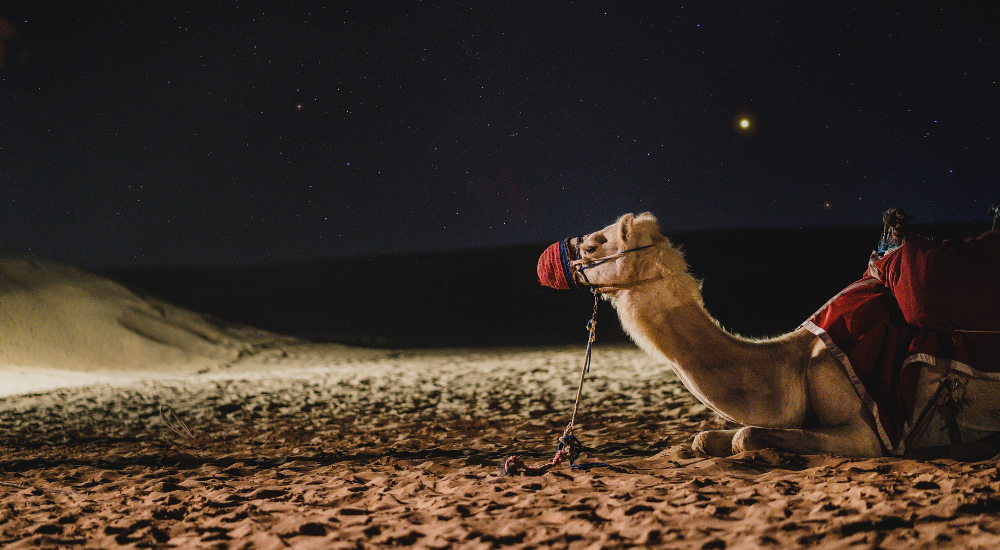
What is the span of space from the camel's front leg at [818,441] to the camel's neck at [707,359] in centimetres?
6

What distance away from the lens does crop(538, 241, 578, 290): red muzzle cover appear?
3.21m

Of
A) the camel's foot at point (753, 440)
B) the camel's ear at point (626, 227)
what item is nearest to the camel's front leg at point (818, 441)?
the camel's foot at point (753, 440)

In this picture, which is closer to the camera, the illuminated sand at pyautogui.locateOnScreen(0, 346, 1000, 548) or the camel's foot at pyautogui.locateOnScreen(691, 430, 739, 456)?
the illuminated sand at pyautogui.locateOnScreen(0, 346, 1000, 548)

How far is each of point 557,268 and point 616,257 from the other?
1.08 ft

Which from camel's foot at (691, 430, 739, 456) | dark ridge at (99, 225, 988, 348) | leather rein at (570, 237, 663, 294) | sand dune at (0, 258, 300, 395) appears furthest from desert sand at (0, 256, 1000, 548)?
dark ridge at (99, 225, 988, 348)

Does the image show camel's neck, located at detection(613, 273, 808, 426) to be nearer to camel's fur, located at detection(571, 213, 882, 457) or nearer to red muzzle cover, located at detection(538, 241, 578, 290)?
camel's fur, located at detection(571, 213, 882, 457)

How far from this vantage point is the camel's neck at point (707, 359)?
121 inches

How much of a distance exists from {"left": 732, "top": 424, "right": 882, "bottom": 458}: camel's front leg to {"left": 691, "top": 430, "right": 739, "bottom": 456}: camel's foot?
0.50ft

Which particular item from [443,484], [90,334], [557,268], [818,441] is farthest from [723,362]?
[90,334]

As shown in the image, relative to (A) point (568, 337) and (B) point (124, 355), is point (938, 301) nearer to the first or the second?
(B) point (124, 355)

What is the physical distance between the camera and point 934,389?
9.68 ft

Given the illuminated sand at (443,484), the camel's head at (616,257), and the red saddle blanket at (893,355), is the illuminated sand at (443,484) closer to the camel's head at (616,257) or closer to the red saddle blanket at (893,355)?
the red saddle blanket at (893,355)

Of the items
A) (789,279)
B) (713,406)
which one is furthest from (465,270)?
(713,406)

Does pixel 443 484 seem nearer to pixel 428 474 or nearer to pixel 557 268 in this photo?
pixel 428 474
